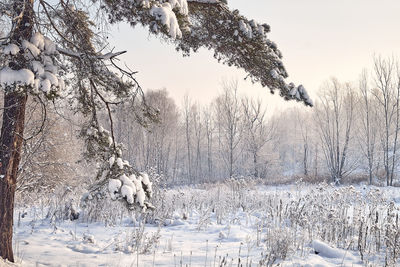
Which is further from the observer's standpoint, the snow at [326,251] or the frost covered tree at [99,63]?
the snow at [326,251]

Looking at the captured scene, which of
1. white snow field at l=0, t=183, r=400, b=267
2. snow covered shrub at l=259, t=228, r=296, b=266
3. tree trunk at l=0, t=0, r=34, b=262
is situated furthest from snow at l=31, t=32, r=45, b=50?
snow covered shrub at l=259, t=228, r=296, b=266

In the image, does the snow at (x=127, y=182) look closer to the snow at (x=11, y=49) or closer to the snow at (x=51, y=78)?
the snow at (x=51, y=78)

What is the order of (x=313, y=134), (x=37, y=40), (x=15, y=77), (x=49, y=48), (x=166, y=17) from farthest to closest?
(x=313, y=134)
(x=49, y=48)
(x=37, y=40)
(x=15, y=77)
(x=166, y=17)

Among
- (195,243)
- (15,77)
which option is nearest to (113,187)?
(15,77)

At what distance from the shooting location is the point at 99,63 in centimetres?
410

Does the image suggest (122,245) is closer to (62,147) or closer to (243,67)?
(243,67)

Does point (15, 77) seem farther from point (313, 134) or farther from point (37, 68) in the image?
point (313, 134)

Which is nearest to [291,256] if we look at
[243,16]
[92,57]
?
[243,16]

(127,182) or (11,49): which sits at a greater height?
(11,49)

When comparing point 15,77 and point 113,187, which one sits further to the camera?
point 113,187

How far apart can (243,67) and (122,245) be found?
3.24 meters

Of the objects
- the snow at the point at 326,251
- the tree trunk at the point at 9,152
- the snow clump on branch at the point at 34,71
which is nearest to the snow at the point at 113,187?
the snow clump on branch at the point at 34,71

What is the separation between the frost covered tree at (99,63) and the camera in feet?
9.25

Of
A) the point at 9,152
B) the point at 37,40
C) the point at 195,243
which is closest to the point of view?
the point at 37,40
